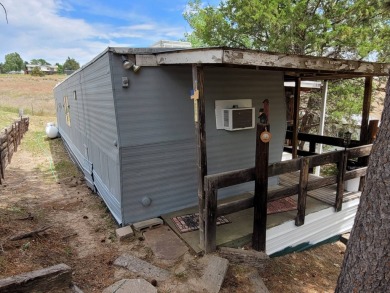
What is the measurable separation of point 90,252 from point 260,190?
237 centimetres

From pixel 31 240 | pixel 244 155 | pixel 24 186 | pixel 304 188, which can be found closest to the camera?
pixel 31 240

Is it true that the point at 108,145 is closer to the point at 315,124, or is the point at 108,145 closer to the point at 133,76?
the point at 133,76

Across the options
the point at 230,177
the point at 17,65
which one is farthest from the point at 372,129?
the point at 17,65

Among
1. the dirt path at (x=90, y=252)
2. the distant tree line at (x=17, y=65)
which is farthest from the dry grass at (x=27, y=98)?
the distant tree line at (x=17, y=65)

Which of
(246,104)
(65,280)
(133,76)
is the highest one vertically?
(133,76)

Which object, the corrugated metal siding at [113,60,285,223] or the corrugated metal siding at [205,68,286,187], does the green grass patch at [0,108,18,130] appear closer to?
the corrugated metal siding at [113,60,285,223]

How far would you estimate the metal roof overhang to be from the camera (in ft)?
8.70

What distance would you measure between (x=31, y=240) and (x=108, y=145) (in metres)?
1.68

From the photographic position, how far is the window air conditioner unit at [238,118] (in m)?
4.30

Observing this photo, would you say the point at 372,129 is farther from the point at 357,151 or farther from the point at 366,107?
the point at 357,151

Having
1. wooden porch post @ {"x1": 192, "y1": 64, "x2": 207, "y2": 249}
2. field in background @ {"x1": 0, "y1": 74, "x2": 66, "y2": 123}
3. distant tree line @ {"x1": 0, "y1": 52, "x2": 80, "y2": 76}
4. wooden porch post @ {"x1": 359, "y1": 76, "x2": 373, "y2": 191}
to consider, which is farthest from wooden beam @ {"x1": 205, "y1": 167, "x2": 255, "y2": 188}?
distant tree line @ {"x1": 0, "y1": 52, "x2": 80, "y2": 76}

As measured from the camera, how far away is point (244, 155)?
4.89 meters

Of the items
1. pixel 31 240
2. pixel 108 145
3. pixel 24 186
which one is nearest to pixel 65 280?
pixel 31 240

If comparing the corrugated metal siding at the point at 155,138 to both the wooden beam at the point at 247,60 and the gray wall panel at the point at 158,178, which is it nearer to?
the gray wall panel at the point at 158,178
